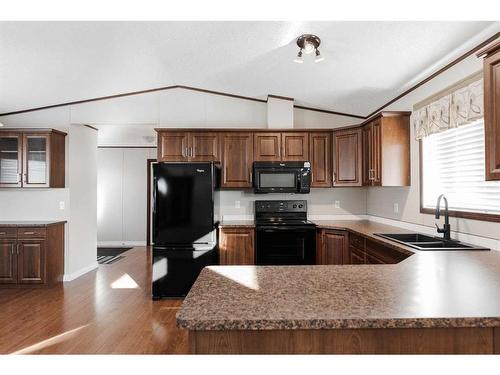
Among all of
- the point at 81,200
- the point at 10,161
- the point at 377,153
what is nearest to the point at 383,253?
the point at 377,153

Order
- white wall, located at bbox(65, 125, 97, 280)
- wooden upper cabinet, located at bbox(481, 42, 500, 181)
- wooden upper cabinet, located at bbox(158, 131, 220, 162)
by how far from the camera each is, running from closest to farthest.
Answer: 1. wooden upper cabinet, located at bbox(481, 42, 500, 181)
2. wooden upper cabinet, located at bbox(158, 131, 220, 162)
3. white wall, located at bbox(65, 125, 97, 280)

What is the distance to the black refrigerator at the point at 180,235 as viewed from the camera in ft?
11.4

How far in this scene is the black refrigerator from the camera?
347cm

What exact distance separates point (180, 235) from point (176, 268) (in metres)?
0.39

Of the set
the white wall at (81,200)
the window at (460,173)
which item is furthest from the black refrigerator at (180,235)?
the window at (460,173)

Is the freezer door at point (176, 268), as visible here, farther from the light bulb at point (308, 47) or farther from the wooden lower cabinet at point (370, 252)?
the light bulb at point (308, 47)

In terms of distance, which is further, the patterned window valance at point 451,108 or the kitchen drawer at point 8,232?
the kitchen drawer at point 8,232

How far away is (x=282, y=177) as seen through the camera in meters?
3.87

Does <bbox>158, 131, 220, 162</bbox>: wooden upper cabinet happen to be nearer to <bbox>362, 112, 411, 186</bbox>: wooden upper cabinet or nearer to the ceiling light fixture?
the ceiling light fixture

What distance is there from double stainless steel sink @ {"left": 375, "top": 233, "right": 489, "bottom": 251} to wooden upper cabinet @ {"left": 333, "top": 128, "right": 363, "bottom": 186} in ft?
3.41

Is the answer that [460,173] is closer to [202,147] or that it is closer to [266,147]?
[266,147]

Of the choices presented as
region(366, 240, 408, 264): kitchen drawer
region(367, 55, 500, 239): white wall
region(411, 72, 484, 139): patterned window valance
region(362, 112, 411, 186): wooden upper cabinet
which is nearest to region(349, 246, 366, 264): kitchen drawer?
region(366, 240, 408, 264): kitchen drawer

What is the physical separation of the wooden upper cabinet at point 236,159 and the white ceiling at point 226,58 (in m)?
0.67
